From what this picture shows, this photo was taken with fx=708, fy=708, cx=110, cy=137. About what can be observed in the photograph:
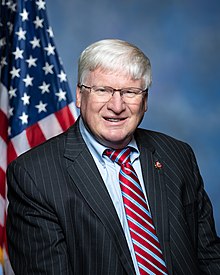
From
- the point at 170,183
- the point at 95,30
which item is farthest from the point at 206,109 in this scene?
the point at 170,183

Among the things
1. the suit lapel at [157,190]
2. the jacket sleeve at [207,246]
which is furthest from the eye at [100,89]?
the jacket sleeve at [207,246]

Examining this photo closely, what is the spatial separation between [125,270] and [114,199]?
1.02 feet

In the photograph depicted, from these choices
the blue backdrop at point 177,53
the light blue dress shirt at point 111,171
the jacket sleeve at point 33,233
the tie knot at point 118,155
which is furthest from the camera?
the blue backdrop at point 177,53

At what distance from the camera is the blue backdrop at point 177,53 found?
5230 millimetres

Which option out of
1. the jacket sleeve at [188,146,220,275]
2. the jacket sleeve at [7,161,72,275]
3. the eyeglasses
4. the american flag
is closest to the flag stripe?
the american flag

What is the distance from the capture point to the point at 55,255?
Result: 111 inches

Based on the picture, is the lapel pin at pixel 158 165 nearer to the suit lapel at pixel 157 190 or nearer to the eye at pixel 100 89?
the suit lapel at pixel 157 190

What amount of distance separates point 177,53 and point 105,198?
263 cm

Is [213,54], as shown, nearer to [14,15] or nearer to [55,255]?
[14,15]

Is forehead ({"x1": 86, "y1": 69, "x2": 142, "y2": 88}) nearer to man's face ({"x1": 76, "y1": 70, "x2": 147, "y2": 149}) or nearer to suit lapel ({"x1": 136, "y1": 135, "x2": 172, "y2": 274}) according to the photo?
man's face ({"x1": 76, "y1": 70, "x2": 147, "y2": 149})

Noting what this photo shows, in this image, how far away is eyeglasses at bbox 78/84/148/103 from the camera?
2.91 metres

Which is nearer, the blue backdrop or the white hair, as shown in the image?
the white hair

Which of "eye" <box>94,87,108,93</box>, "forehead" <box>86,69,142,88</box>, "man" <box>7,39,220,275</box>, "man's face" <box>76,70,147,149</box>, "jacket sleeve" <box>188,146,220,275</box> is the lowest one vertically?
"jacket sleeve" <box>188,146,220,275</box>

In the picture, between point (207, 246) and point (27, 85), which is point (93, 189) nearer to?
point (207, 246)
